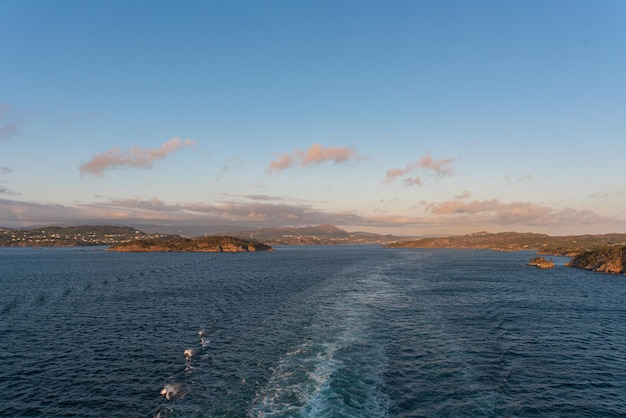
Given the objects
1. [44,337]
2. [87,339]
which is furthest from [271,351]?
[44,337]

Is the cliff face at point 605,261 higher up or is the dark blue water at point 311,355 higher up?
the cliff face at point 605,261

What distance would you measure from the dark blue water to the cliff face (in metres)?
87.1

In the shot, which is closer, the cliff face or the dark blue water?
the dark blue water

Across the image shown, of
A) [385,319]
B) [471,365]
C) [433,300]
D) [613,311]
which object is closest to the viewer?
[471,365]

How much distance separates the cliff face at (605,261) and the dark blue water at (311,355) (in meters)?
87.1

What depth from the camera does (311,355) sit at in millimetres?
42750

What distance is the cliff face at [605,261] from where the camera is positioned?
5837 inches

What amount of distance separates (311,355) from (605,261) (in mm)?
170336

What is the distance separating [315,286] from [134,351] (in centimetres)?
6251

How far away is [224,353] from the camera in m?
43.8

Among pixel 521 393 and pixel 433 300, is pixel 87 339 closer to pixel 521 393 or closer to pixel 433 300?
pixel 521 393

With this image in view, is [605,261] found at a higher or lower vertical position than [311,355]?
higher

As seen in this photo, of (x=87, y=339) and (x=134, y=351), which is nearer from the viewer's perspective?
(x=134, y=351)

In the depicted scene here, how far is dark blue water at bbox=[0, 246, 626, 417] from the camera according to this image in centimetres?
3112
